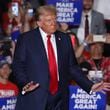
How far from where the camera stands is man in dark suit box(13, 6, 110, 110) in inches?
167

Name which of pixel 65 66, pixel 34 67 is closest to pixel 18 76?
pixel 34 67

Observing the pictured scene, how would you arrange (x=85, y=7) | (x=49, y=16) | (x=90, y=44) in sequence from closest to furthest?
(x=49, y=16), (x=90, y=44), (x=85, y=7)

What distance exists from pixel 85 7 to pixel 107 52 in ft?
2.36

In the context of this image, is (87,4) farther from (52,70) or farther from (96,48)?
(52,70)

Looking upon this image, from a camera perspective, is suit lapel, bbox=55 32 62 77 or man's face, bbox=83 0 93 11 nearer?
suit lapel, bbox=55 32 62 77

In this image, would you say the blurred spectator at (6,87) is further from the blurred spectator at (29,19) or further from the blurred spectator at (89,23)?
the blurred spectator at (89,23)

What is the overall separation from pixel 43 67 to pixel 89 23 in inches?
115

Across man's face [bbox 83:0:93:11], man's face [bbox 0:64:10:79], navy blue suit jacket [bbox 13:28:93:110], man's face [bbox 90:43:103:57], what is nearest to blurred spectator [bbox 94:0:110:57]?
man's face [bbox 83:0:93:11]

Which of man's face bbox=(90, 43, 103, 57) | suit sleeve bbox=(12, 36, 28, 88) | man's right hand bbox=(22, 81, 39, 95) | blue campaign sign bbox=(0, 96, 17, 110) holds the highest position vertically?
suit sleeve bbox=(12, 36, 28, 88)

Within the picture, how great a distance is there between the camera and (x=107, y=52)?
23.4 ft

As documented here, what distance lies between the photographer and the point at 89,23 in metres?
7.03

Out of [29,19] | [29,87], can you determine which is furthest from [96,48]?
[29,87]

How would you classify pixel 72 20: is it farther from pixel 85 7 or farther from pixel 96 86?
pixel 96 86

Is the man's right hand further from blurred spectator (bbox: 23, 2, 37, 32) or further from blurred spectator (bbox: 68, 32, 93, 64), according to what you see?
blurred spectator (bbox: 23, 2, 37, 32)
